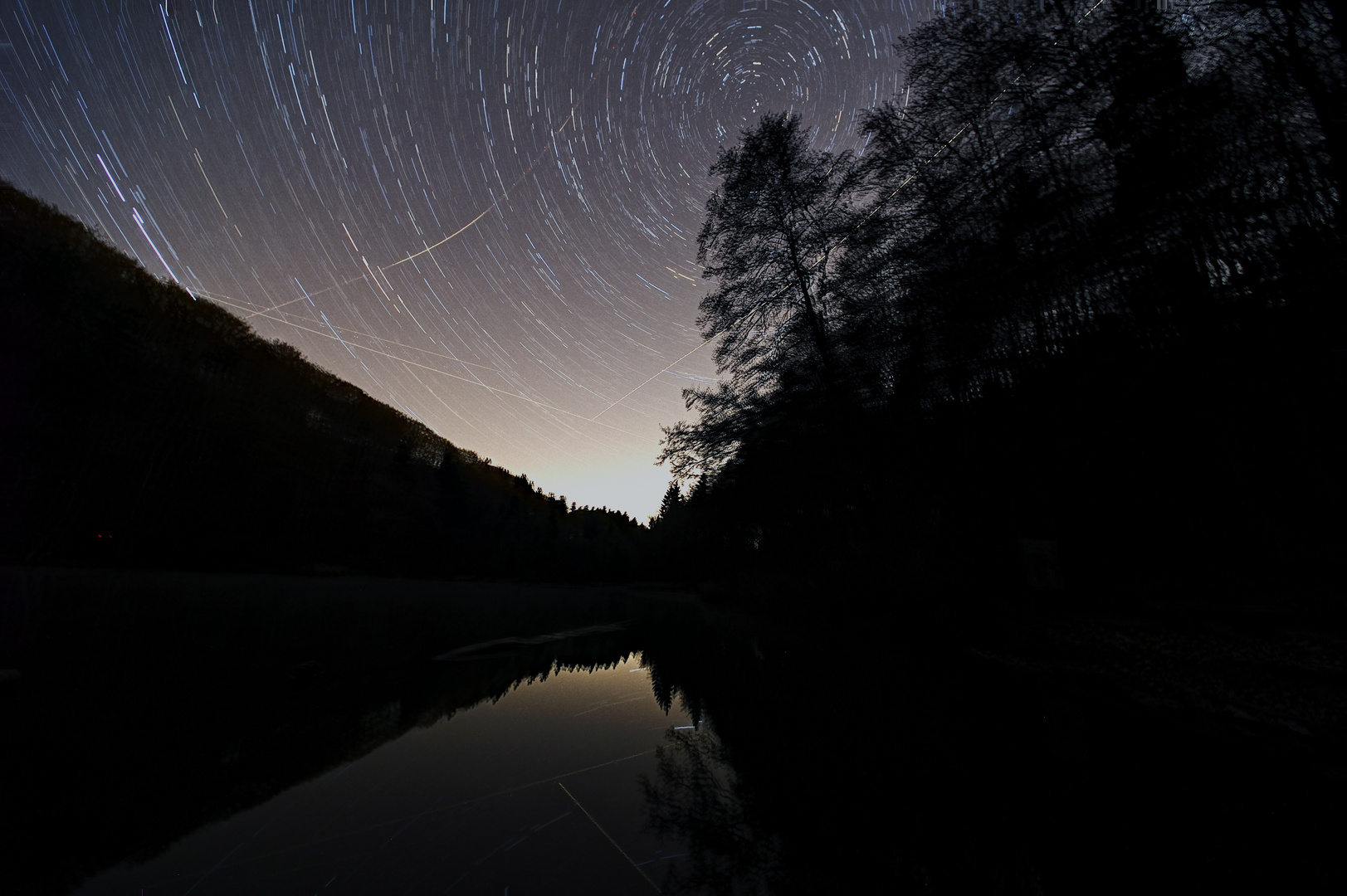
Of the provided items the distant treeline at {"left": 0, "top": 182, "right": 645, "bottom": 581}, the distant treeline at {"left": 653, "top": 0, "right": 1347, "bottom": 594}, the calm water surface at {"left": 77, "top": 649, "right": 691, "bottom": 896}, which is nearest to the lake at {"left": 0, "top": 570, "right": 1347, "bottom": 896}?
the calm water surface at {"left": 77, "top": 649, "right": 691, "bottom": 896}

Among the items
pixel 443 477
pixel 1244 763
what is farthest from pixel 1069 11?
pixel 443 477

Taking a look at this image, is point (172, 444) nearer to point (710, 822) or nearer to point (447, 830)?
point (447, 830)

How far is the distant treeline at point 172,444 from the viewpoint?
20219mm

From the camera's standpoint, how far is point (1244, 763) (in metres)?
2.81

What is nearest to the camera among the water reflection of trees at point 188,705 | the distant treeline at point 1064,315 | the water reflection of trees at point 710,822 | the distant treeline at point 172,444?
the water reflection of trees at point 710,822

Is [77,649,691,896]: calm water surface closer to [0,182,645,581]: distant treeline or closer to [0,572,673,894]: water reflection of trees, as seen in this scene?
[0,572,673,894]: water reflection of trees

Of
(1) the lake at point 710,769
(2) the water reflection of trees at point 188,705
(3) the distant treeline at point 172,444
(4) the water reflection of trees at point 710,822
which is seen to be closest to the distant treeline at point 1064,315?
(1) the lake at point 710,769

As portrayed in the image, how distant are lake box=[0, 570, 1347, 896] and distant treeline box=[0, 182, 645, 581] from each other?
22.6 m

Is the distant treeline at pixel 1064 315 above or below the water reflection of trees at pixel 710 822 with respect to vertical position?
above

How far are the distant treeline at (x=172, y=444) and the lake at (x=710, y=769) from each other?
74.3ft

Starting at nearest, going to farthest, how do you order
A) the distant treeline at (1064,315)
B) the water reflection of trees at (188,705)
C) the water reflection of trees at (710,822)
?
the water reflection of trees at (710,822), the water reflection of trees at (188,705), the distant treeline at (1064,315)

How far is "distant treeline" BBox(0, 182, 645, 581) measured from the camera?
20219 mm

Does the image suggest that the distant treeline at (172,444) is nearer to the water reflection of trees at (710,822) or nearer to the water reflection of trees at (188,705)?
the water reflection of trees at (188,705)

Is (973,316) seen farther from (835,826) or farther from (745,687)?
(835,826)
